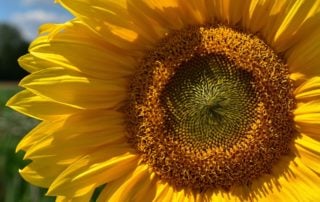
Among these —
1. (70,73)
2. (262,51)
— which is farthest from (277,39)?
(70,73)

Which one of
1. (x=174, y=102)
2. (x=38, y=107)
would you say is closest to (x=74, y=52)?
(x=38, y=107)

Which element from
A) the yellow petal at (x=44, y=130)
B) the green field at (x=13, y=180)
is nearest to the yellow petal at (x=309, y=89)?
the yellow petal at (x=44, y=130)

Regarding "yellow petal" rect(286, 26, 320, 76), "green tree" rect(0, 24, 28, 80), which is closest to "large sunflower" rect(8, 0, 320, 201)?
"yellow petal" rect(286, 26, 320, 76)

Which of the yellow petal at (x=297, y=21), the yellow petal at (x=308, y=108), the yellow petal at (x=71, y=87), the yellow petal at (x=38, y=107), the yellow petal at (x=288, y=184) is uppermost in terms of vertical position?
the yellow petal at (x=297, y=21)

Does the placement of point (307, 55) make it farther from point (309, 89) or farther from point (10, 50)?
point (10, 50)

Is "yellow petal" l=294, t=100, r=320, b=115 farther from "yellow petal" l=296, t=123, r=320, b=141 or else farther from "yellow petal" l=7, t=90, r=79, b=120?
"yellow petal" l=7, t=90, r=79, b=120

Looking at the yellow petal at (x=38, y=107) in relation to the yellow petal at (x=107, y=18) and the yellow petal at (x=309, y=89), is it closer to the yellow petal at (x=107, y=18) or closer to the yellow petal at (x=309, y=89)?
the yellow petal at (x=107, y=18)
